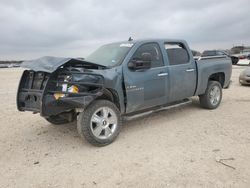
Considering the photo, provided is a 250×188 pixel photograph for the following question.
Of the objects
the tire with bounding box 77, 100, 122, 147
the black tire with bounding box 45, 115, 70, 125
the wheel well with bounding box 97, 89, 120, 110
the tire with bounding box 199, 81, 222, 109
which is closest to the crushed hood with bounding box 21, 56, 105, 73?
the wheel well with bounding box 97, 89, 120, 110

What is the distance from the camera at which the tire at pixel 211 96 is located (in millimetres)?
6941

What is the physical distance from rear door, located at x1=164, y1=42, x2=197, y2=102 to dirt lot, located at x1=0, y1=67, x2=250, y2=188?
65 centimetres

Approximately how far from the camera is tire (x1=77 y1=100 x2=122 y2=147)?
14.3 ft

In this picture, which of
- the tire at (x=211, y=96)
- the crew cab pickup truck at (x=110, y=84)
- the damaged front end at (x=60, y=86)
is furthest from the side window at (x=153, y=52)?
the tire at (x=211, y=96)

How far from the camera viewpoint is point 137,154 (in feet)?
13.6

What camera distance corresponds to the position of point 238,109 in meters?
6.96

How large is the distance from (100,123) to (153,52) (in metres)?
2.12

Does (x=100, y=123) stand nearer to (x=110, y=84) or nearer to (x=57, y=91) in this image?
(x=110, y=84)

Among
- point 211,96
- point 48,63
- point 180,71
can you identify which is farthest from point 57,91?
point 211,96

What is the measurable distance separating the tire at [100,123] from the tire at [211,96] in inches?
124

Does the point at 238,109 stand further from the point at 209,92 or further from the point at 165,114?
the point at 165,114

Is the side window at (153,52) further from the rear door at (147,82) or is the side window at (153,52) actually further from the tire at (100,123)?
the tire at (100,123)

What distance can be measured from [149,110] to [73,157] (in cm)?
212

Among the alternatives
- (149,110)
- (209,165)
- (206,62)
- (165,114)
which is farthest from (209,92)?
(209,165)
